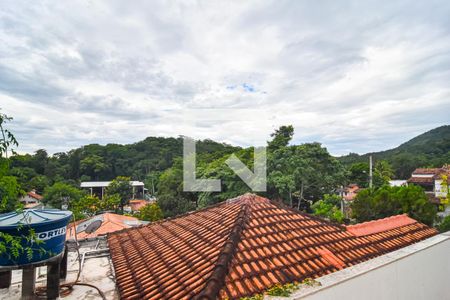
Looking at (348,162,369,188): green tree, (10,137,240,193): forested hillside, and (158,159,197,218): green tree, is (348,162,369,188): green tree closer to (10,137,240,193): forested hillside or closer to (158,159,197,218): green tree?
(158,159,197,218): green tree

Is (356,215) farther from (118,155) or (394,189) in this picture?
(118,155)

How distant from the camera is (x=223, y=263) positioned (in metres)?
3.22

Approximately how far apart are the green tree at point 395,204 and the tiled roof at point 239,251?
932 centimetres

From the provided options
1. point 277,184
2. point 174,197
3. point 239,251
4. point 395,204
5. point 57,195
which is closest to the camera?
point 239,251

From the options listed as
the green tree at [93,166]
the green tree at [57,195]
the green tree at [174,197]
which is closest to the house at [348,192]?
the green tree at [174,197]

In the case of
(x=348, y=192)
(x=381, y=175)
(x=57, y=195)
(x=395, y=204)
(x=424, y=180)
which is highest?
(x=381, y=175)

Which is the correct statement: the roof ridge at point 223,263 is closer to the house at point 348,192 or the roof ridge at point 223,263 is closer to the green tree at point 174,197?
the green tree at point 174,197

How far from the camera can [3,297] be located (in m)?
3.67

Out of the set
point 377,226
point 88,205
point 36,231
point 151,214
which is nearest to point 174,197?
point 151,214

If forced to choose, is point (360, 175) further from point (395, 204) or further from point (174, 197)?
point (174, 197)

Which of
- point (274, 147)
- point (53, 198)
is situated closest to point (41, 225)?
point (274, 147)

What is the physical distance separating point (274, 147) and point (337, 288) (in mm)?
20391

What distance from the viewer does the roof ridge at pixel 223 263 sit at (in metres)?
2.75

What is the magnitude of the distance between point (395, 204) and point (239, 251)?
13.8m
